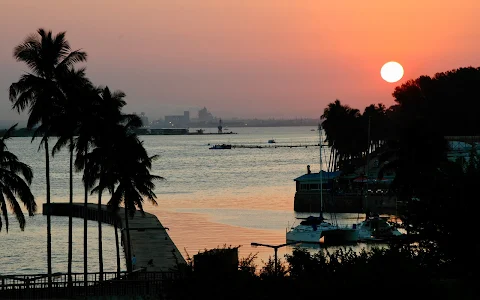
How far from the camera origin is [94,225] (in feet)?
334

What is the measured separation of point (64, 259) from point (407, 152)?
2700 cm

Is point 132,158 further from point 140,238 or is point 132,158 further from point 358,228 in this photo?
point 358,228

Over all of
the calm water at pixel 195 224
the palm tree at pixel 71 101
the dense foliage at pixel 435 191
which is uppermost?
the palm tree at pixel 71 101

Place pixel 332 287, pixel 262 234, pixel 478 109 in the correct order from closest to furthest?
pixel 332 287 → pixel 262 234 → pixel 478 109

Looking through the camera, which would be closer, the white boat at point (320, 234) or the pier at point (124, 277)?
the pier at point (124, 277)

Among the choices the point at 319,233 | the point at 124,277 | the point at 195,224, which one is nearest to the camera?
the point at 124,277

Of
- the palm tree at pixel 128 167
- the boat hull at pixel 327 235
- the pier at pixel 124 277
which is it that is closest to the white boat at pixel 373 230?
the boat hull at pixel 327 235

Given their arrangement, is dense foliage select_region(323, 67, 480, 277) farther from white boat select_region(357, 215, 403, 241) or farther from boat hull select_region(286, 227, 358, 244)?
boat hull select_region(286, 227, 358, 244)

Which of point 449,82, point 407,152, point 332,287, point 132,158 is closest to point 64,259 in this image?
point 132,158

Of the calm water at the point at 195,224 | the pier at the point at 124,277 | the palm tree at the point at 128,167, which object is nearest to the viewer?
the pier at the point at 124,277

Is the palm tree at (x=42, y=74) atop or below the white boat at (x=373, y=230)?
atop

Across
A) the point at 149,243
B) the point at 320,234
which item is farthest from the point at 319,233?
the point at 149,243

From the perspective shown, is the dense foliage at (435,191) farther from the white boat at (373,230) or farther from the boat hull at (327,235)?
the boat hull at (327,235)

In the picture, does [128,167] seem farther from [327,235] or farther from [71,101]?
[327,235]
